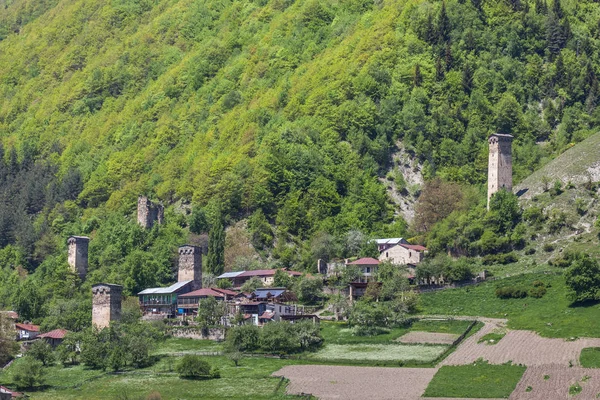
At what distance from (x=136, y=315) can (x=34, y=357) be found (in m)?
14.7

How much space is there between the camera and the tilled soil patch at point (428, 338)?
121 meters

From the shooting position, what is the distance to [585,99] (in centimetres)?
18962

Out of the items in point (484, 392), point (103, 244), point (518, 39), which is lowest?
point (484, 392)

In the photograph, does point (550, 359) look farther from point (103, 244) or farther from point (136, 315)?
point (103, 244)

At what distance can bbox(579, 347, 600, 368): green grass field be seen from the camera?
107 meters

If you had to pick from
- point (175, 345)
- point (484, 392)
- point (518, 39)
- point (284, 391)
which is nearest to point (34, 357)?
point (175, 345)

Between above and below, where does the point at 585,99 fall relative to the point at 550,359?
above

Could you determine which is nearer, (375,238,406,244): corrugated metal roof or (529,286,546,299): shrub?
(529,286,546,299): shrub

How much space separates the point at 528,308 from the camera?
127 metres

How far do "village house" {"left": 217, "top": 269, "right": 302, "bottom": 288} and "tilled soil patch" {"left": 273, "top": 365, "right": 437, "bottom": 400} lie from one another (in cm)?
3238

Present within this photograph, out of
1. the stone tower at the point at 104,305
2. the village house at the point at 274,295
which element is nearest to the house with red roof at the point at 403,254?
the village house at the point at 274,295

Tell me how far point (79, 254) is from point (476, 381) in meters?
69.1

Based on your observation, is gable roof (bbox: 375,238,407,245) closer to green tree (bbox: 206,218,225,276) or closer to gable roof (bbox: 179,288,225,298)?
green tree (bbox: 206,218,225,276)

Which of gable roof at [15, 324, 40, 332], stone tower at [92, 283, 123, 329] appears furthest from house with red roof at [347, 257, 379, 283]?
gable roof at [15, 324, 40, 332]
